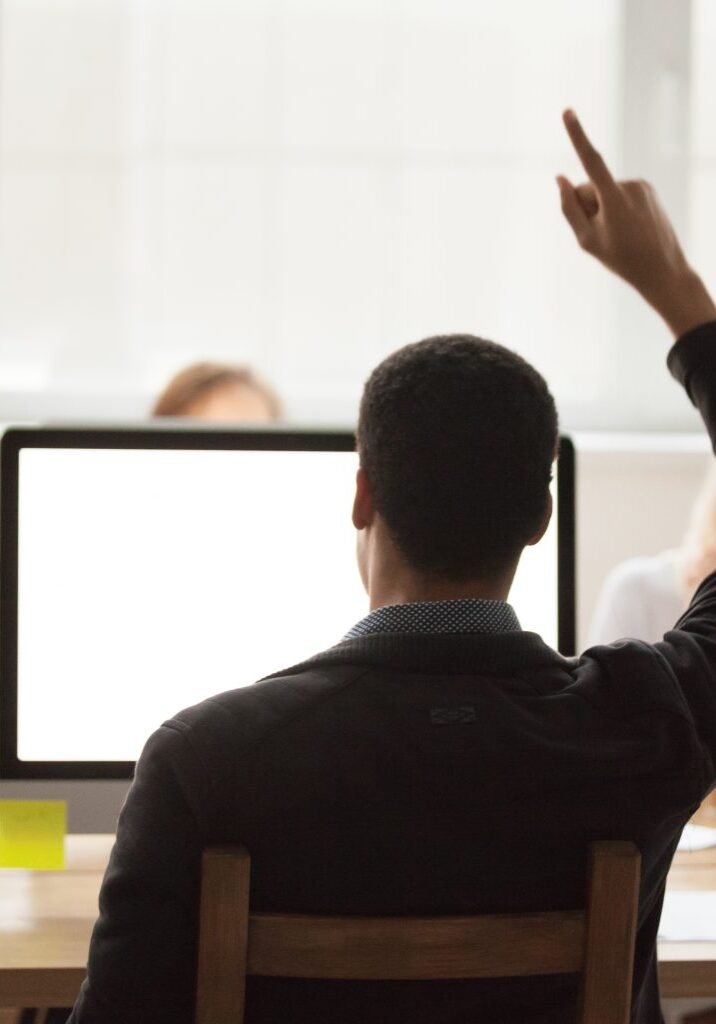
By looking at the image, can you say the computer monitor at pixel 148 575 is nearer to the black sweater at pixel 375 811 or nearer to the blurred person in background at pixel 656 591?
the black sweater at pixel 375 811

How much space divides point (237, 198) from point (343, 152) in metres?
0.27

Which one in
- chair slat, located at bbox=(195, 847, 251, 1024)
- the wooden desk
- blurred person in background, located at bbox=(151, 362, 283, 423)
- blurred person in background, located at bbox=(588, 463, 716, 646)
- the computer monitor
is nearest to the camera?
chair slat, located at bbox=(195, 847, 251, 1024)

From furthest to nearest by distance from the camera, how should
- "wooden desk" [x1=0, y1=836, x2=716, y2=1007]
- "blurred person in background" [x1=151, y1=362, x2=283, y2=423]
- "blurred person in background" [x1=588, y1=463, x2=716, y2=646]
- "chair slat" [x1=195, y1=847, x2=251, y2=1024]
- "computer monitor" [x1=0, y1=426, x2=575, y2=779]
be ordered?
1. "blurred person in background" [x1=151, y1=362, x2=283, y2=423]
2. "blurred person in background" [x1=588, y1=463, x2=716, y2=646]
3. "computer monitor" [x1=0, y1=426, x2=575, y2=779]
4. "wooden desk" [x1=0, y1=836, x2=716, y2=1007]
5. "chair slat" [x1=195, y1=847, x2=251, y2=1024]

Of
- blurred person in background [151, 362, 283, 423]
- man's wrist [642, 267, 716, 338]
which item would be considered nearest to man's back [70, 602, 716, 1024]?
man's wrist [642, 267, 716, 338]

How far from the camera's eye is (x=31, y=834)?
1.14 meters

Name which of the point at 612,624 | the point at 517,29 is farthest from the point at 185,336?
the point at 612,624

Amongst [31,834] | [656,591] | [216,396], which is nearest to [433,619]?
[31,834]

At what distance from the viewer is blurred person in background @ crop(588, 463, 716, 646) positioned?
195cm

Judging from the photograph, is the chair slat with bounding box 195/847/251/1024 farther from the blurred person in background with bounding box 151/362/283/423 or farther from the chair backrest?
the blurred person in background with bounding box 151/362/283/423

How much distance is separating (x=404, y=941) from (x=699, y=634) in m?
0.30

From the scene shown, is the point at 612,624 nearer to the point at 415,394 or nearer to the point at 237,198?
the point at 415,394

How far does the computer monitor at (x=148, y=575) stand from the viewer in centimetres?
113

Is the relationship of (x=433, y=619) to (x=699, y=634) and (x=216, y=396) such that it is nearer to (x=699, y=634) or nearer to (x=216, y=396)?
(x=699, y=634)

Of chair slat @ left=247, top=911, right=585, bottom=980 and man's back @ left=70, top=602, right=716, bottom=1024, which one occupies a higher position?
man's back @ left=70, top=602, right=716, bottom=1024
